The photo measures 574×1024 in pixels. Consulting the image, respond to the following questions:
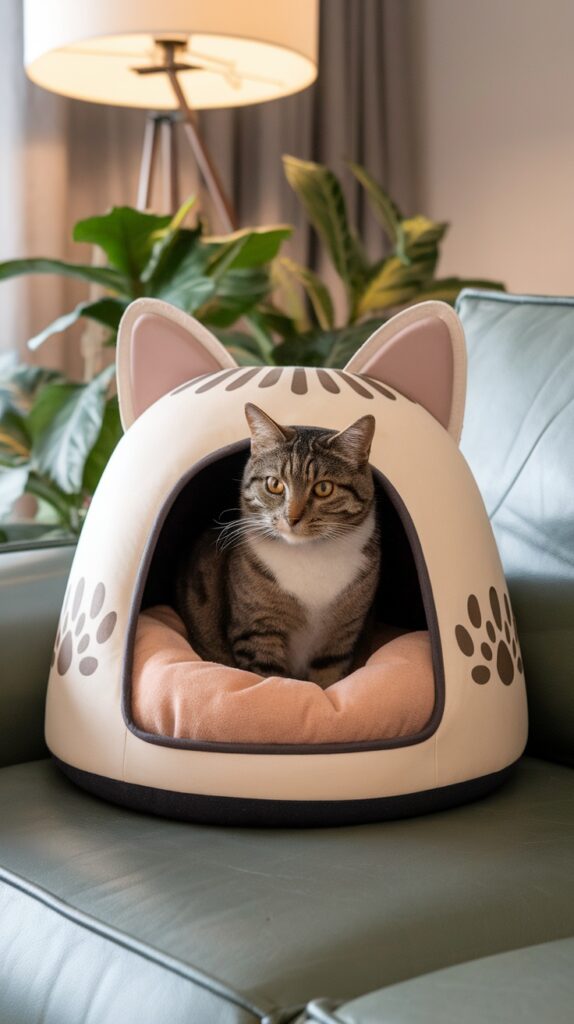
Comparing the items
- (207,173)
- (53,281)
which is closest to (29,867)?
(207,173)

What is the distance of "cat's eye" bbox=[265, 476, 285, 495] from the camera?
3.93 ft

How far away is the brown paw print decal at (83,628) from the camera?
3.59 feet

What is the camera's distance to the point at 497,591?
1.14 meters

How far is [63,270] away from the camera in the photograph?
7.14 ft

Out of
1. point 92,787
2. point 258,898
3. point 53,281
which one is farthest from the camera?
point 53,281

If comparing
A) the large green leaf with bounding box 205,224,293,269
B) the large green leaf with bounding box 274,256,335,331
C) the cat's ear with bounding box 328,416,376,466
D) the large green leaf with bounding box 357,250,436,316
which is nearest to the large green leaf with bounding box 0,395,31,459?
the large green leaf with bounding box 205,224,293,269

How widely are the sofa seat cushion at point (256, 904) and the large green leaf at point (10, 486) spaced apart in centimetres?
105

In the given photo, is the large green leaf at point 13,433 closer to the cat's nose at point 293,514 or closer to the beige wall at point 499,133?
the cat's nose at point 293,514

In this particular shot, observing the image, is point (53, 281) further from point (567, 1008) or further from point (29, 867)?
point (567, 1008)

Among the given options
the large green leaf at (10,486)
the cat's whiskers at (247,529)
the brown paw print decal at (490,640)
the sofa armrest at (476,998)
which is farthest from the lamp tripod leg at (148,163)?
the sofa armrest at (476,998)

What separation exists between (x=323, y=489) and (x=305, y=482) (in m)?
0.02

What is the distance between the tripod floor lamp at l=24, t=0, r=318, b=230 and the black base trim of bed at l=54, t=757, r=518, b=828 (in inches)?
61.9

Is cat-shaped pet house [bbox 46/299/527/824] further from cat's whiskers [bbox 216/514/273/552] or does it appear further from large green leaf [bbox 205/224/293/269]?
large green leaf [bbox 205/224/293/269]

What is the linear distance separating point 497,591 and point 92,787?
445 mm
